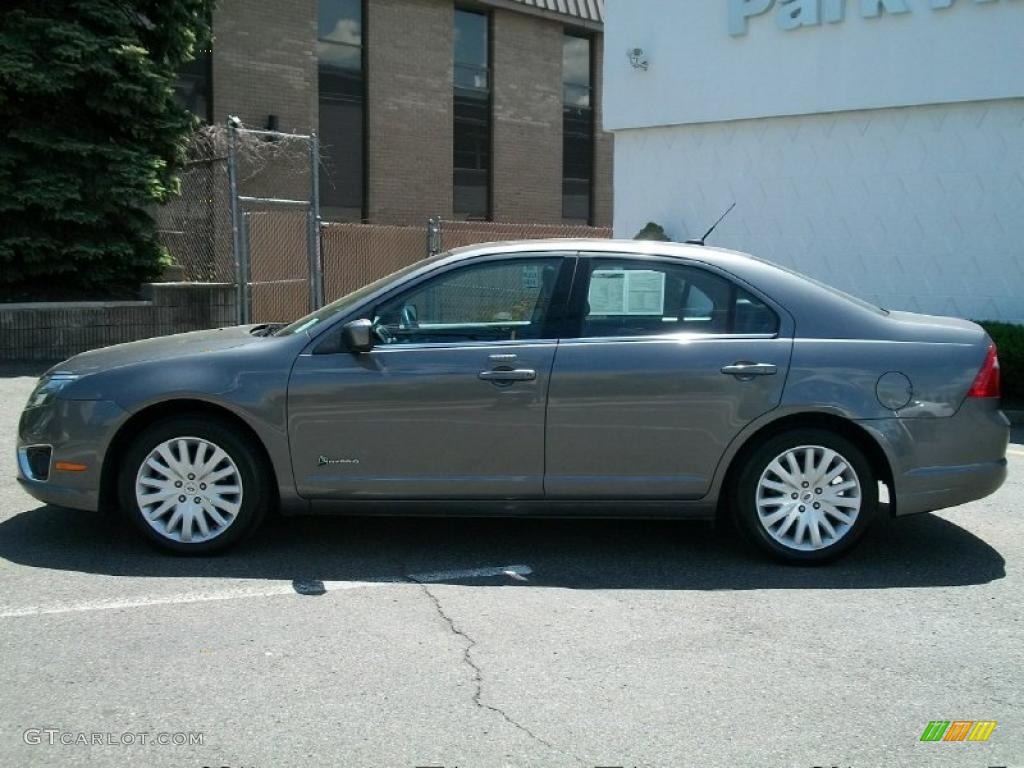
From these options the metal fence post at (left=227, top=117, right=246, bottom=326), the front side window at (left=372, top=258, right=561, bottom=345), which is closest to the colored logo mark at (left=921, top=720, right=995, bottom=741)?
the front side window at (left=372, top=258, right=561, bottom=345)

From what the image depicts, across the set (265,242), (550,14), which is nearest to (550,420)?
(265,242)

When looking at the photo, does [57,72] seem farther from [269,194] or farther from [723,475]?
[723,475]

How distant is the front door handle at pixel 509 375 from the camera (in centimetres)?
561

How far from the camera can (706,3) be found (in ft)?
47.8

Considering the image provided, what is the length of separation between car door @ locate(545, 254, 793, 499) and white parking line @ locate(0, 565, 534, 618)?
496 millimetres

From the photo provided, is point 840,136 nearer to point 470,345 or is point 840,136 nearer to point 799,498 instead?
point 799,498

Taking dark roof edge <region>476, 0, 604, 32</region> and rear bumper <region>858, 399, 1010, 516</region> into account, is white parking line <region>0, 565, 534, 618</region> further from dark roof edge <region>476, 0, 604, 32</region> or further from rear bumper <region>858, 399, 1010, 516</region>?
dark roof edge <region>476, 0, 604, 32</region>

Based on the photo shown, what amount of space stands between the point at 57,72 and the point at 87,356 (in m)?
8.61

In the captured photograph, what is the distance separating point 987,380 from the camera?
571 cm

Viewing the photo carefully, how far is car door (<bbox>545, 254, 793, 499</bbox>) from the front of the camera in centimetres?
562

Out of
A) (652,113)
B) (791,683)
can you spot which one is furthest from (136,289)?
(791,683)

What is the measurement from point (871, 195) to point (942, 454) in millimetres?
8392

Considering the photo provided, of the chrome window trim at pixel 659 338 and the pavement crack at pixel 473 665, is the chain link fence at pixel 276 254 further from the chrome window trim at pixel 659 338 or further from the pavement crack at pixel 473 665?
the pavement crack at pixel 473 665

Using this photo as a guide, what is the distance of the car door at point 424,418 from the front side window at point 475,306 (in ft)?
0.16
